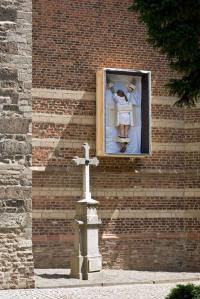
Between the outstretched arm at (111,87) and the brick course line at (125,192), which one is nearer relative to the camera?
the brick course line at (125,192)

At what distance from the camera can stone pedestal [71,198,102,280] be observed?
1412 cm

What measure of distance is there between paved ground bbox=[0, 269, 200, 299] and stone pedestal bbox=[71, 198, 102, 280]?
35cm

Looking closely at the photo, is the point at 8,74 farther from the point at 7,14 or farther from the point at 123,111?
the point at 123,111

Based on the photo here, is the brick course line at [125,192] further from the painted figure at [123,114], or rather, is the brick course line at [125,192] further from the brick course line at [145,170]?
the painted figure at [123,114]

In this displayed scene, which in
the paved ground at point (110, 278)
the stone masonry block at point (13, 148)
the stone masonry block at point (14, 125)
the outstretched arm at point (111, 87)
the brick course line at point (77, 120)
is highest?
the outstretched arm at point (111, 87)

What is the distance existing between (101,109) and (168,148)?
7.15ft

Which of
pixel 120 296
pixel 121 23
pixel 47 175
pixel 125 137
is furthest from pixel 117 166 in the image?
pixel 120 296

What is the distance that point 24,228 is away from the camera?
13.0 metres

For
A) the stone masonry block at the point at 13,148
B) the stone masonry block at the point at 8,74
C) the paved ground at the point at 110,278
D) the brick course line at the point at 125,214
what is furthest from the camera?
the brick course line at the point at 125,214

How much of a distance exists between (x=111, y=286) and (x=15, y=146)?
351cm

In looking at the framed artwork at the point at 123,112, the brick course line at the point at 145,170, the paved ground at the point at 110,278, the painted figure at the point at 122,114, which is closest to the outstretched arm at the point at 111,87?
the framed artwork at the point at 123,112

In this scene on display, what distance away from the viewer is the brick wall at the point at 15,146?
12.8 metres

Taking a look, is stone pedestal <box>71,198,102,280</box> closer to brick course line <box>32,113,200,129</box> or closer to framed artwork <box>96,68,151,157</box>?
framed artwork <box>96,68,151,157</box>

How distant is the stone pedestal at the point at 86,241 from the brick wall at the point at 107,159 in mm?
1574
